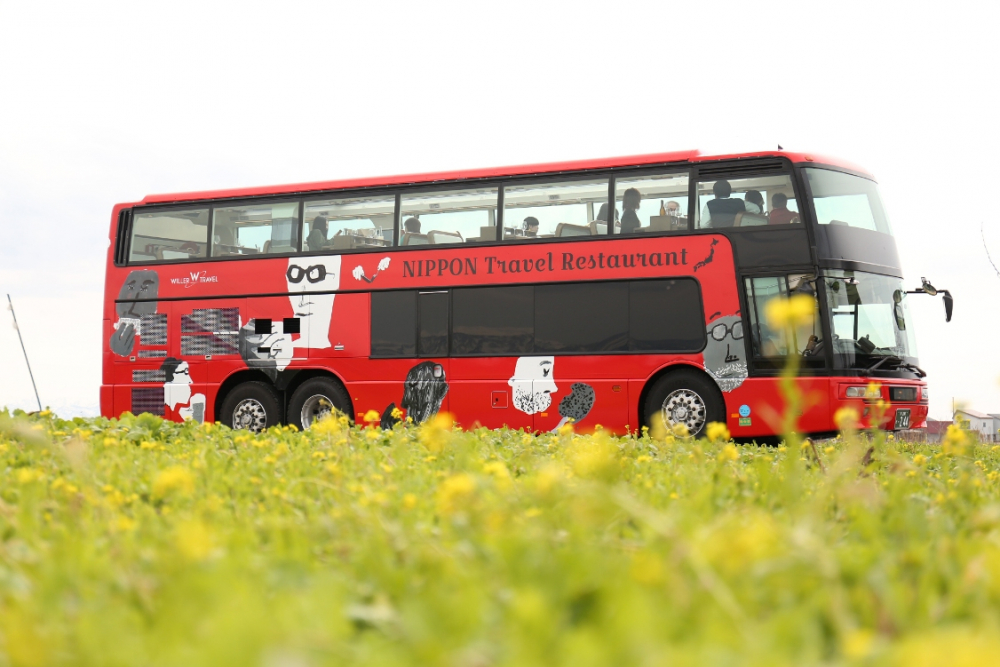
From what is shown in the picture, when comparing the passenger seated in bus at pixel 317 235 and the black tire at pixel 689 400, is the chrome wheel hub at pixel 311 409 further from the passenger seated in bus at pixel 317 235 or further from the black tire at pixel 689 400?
the black tire at pixel 689 400

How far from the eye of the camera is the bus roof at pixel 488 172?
12.0 meters

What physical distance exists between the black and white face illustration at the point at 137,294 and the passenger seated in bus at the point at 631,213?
24.5 feet

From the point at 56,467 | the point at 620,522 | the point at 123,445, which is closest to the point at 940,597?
the point at 620,522

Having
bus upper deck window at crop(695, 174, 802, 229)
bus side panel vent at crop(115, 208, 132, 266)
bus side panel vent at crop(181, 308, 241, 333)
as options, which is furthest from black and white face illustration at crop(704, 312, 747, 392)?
bus side panel vent at crop(115, 208, 132, 266)

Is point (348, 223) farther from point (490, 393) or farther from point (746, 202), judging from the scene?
point (746, 202)

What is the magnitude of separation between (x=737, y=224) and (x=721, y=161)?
888 mm

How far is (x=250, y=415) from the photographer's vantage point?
14000mm

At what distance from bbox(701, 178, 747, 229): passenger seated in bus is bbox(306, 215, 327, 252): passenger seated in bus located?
18.2ft

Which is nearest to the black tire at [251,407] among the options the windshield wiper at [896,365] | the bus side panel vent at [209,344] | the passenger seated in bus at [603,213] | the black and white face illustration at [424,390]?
the bus side panel vent at [209,344]

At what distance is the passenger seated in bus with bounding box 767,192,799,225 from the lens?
1165 centimetres

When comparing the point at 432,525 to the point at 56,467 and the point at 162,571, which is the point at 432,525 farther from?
the point at 56,467

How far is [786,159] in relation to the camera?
11773 millimetres

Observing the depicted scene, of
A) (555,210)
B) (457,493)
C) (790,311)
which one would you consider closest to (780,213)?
(555,210)

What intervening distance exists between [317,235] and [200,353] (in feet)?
8.60
